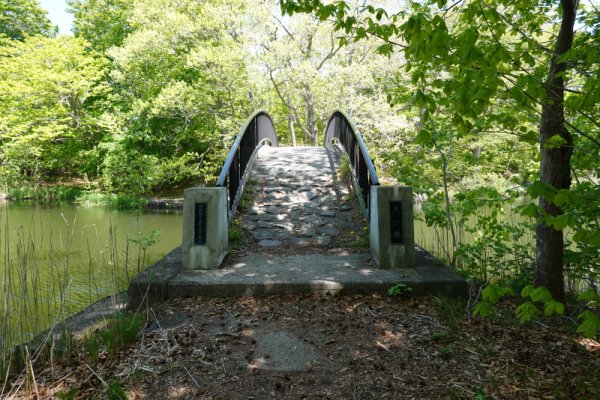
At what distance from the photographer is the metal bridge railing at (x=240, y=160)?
536 centimetres

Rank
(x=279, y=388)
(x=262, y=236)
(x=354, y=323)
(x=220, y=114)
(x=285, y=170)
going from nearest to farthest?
(x=279, y=388)
(x=354, y=323)
(x=262, y=236)
(x=285, y=170)
(x=220, y=114)

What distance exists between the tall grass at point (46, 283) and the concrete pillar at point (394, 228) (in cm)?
233

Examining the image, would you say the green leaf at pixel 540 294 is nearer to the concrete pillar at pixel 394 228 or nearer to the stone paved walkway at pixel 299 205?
the concrete pillar at pixel 394 228

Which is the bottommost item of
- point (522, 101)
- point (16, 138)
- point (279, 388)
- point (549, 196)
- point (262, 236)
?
point (279, 388)

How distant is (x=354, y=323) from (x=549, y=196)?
70.5 inches

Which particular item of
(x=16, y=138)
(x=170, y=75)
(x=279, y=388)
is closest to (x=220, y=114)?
(x=170, y=75)

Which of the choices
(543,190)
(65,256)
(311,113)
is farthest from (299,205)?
(311,113)

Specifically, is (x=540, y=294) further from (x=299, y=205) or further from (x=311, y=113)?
(x=311, y=113)

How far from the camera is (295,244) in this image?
532 centimetres

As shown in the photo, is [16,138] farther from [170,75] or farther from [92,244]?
[92,244]

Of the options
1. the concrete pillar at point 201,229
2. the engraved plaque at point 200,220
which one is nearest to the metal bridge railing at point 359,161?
the concrete pillar at point 201,229

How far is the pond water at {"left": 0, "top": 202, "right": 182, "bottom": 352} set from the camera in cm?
335

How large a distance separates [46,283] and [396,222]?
194 inches

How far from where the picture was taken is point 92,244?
845cm
